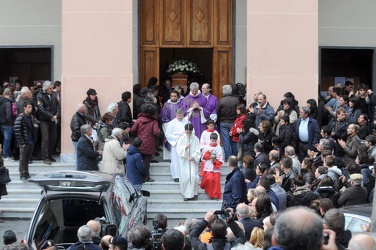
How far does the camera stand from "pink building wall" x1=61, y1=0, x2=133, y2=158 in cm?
1952

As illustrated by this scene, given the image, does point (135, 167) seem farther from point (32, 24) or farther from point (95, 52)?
point (32, 24)

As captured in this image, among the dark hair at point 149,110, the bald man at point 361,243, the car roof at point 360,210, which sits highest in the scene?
the dark hair at point 149,110

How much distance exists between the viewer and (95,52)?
19.7 metres

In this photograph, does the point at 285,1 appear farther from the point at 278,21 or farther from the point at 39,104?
the point at 39,104

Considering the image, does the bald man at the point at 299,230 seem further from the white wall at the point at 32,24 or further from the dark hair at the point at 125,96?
the white wall at the point at 32,24

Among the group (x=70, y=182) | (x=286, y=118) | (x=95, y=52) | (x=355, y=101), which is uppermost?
(x=95, y=52)

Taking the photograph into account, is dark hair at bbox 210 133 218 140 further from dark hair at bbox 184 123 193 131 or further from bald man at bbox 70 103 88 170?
Result: bald man at bbox 70 103 88 170

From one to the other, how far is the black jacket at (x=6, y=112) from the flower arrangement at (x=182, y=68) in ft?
15.2

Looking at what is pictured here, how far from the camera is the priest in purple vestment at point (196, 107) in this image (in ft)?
62.5

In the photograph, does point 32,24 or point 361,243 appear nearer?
point 361,243

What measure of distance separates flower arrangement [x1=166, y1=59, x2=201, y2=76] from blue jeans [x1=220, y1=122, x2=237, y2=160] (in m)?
3.86

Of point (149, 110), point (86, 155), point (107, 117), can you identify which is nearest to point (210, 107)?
point (149, 110)

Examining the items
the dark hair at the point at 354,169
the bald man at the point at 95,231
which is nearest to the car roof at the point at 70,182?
the bald man at the point at 95,231

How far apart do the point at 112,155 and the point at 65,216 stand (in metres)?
4.71
